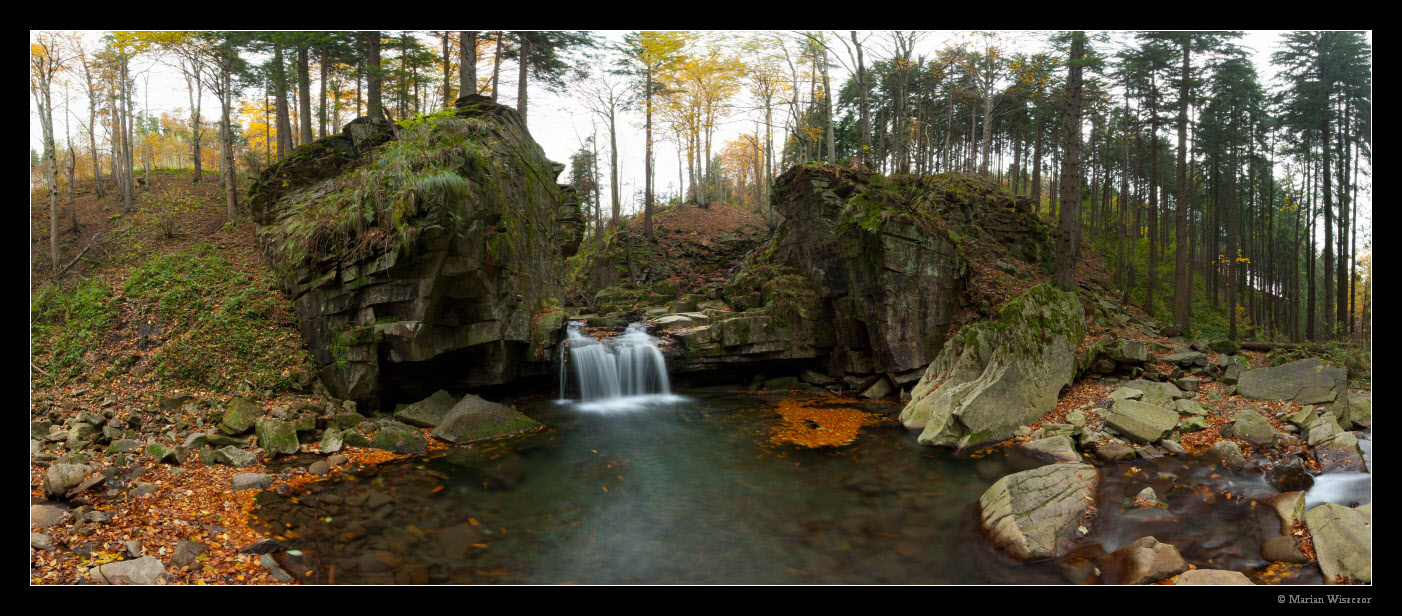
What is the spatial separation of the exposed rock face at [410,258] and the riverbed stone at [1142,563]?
9.72 metres

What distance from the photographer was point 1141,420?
26.4 feet

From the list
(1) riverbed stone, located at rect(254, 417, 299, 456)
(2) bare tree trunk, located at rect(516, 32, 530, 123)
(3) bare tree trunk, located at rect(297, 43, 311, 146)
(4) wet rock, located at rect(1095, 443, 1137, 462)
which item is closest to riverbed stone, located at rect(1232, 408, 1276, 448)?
(4) wet rock, located at rect(1095, 443, 1137, 462)

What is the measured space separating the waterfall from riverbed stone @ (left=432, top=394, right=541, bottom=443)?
2.61 meters

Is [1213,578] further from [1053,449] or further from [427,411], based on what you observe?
[427,411]

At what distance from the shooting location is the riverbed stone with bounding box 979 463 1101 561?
17.4 ft

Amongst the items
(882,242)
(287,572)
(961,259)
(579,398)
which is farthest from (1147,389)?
(287,572)

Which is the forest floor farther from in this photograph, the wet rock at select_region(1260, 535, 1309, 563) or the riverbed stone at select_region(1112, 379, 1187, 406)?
the wet rock at select_region(1260, 535, 1309, 563)

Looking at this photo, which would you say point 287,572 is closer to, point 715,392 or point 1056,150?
point 715,392

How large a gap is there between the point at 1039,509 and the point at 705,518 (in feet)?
12.3

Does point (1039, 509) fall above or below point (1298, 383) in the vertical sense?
below

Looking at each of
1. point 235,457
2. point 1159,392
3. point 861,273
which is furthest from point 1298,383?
point 235,457

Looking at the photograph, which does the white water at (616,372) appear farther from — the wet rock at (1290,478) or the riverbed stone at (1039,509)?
the wet rock at (1290,478)

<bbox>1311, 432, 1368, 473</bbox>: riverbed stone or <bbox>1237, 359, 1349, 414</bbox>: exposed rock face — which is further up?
<bbox>1237, 359, 1349, 414</bbox>: exposed rock face

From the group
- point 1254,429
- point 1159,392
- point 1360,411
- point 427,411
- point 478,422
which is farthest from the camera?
point 427,411
